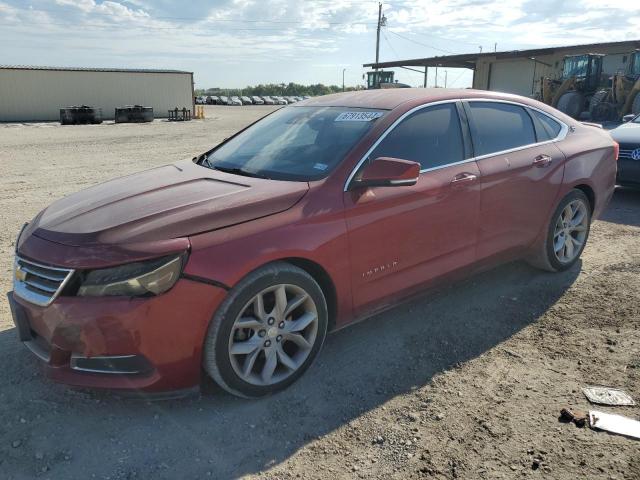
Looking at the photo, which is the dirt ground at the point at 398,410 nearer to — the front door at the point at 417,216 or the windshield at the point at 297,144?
the front door at the point at 417,216

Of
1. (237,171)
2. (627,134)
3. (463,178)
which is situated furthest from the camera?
(627,134)

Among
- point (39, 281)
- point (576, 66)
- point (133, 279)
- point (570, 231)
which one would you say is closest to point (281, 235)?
point (133, 279)

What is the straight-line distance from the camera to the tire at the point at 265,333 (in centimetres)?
274

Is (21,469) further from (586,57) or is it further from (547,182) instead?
A: (586,57)

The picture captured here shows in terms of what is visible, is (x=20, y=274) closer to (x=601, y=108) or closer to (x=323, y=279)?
(x=323, y=279)

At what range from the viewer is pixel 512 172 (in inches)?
159

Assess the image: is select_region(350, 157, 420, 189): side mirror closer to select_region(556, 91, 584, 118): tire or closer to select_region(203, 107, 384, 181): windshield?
select_region(203, 107, 384, 181): windshield

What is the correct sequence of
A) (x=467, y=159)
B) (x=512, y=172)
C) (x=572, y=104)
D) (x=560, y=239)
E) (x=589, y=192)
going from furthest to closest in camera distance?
(x=572, y=104) → (x=589, y=192) → (x=560, y=239) → (x=512, y=172) → (x=467, y=159)

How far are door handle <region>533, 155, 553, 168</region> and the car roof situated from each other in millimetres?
553

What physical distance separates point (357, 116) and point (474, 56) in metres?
38.1

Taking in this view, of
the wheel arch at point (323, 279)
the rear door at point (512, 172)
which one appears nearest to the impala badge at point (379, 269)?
the wheel arch at point (323, 279)

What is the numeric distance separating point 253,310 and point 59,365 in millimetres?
1017

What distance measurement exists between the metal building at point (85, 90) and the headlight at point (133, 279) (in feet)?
121

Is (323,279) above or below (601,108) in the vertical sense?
below
